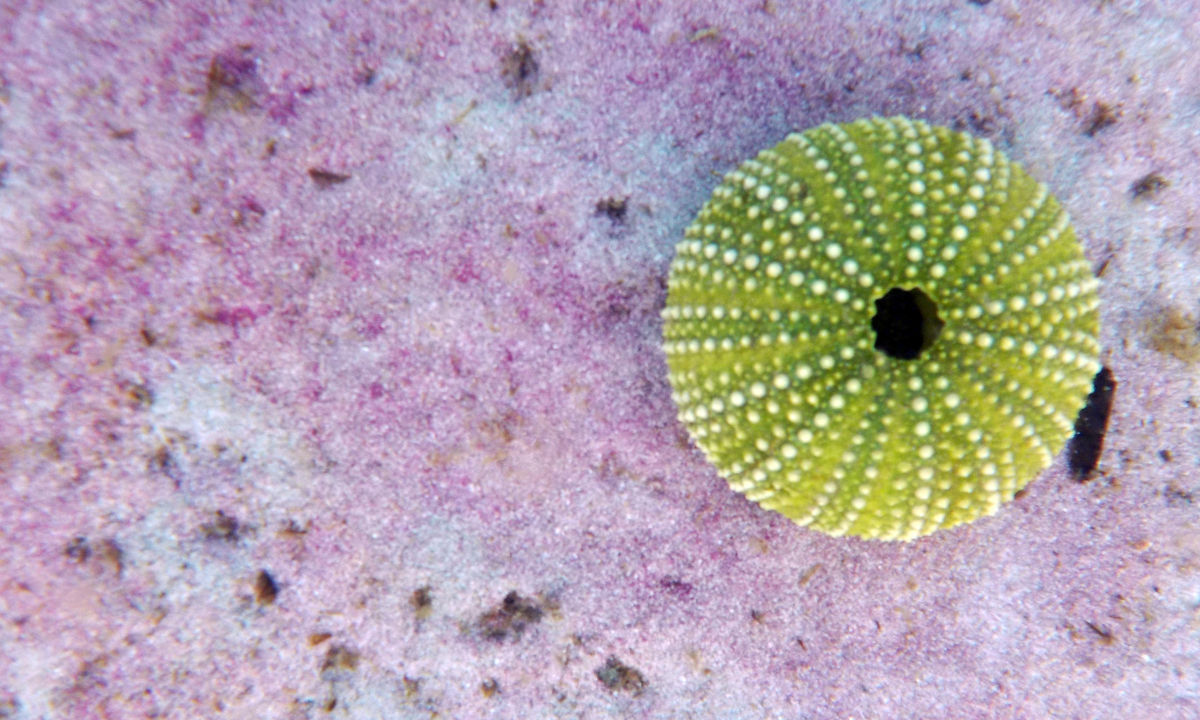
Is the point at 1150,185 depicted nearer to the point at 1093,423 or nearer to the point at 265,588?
the point at 1093,423

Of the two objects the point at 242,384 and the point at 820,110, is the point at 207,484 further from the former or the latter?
the point at 820,110

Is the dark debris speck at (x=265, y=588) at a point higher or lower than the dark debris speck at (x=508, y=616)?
higher

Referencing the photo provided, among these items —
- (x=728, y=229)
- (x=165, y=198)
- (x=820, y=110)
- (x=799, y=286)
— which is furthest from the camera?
(x=820, y=110)

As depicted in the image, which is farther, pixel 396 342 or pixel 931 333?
pixel 396 342

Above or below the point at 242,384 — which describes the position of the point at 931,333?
below

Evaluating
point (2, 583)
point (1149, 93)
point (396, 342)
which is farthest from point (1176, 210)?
point (2, 583)

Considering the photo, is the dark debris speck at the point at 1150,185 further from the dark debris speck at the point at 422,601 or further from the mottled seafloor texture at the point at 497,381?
the dark debris speck at the point at 422,601

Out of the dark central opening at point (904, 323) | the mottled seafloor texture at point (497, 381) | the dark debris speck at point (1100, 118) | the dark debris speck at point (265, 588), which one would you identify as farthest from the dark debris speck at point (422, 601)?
the dark debris speck at point (1100, 118)

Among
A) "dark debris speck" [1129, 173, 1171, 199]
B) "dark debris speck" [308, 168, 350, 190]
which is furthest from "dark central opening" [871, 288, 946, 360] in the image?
"dark debris speck" [308, 168, 350, 190]
